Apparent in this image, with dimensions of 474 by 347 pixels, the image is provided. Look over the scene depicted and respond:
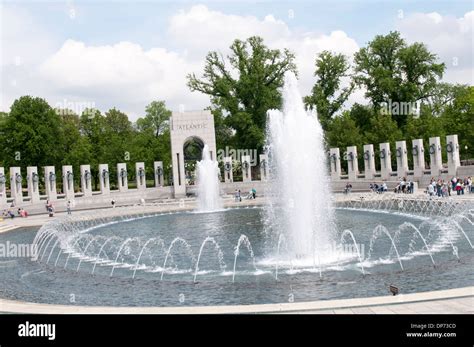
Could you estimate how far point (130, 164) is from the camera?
66312 millimetres

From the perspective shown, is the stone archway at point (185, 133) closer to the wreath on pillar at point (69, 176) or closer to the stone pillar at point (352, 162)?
the wreath on pillar at point (69, 176)

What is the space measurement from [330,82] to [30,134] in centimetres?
3652

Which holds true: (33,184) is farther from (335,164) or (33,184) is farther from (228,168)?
(335,164)

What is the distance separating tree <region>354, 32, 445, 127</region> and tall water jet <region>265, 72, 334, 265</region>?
4187 centimetres

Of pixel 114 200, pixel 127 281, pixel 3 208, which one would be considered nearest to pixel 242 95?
pixel 114 200

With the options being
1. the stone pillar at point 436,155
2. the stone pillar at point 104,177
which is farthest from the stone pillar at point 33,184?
the stone pillar at point 436,155

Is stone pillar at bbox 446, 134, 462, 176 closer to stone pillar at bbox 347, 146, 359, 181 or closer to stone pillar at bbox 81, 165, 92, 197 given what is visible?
stone pillar at bbox 347, 146, 359, 181

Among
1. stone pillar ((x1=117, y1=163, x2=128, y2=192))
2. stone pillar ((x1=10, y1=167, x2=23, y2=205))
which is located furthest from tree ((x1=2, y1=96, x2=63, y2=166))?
stone pillar ((x1=117, y1=163, x2=128, y2=192))

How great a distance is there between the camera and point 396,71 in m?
63.2

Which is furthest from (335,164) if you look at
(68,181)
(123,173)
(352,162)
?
(68,181)

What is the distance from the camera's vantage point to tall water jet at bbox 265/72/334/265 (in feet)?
61.8
